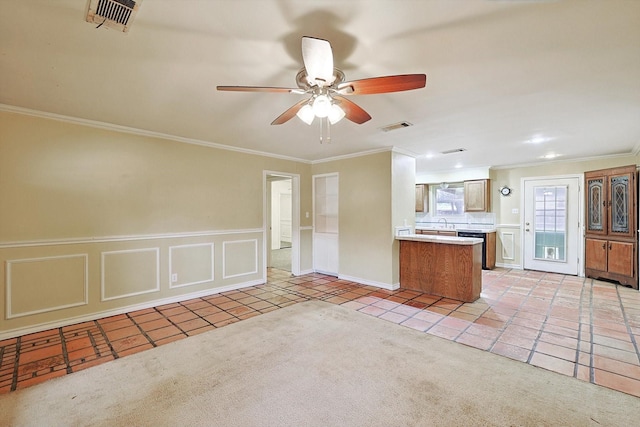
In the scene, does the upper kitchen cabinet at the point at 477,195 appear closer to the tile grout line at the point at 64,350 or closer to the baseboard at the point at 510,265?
the baseboard at the point at 510,265

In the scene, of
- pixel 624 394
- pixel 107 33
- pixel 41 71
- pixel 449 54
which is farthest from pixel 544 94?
pixel 41 71

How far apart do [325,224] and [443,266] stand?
2.41m

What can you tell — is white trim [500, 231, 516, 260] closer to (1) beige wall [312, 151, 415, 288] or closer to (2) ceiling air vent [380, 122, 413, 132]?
(1) beige wall [312, 151, 415, 288]

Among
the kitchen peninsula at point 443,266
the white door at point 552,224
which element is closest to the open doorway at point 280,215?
the kitchen peninsula at point 443,266

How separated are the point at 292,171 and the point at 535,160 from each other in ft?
16.1

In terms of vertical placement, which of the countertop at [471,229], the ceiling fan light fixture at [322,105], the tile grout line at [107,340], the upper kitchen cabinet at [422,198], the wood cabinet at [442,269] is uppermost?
the ceiling fan light fixture at [322,105]

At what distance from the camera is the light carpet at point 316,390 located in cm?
177

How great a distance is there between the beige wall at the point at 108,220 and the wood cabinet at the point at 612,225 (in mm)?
6300

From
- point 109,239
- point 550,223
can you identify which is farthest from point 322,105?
point 550,223

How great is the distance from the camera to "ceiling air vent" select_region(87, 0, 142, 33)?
1427mm

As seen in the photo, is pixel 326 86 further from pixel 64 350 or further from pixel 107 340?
pixel 64 350

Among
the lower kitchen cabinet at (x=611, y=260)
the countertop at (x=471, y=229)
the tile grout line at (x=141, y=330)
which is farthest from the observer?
the countertop at (x=471, y=229)

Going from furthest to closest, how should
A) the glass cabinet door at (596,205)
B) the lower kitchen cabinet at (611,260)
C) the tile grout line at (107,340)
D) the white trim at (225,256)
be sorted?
the glass cabinet door at (596,205) → the lower kitchen cabinet at (611,260) → the white trim at (225,256) → the tile grout line at (107,340)

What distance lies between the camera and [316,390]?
2051 millimetres
